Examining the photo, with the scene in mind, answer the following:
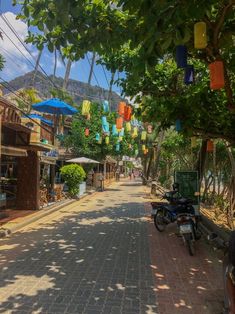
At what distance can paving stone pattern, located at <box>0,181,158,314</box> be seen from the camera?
5.45m

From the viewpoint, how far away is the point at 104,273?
6996 mm

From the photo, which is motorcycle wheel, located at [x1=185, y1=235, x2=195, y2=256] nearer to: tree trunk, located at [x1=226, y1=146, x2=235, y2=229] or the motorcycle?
the motorcycle

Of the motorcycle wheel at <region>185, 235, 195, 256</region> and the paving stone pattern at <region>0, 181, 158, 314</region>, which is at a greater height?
the motorcycle wheel at <region>185, 235, 195, 256</region>

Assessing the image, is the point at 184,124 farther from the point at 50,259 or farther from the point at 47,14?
the point at 47,14

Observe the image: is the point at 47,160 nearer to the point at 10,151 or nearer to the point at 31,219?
the point at 31,219

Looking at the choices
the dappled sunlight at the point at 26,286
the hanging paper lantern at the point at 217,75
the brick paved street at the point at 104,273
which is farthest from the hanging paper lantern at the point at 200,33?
the dappled sunlight at the point at 26,286

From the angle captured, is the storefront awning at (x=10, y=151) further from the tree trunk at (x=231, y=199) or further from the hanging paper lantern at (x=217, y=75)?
the hanging paper lantern at (x=217, y=75)

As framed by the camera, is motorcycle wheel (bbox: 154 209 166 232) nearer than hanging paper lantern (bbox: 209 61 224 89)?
No

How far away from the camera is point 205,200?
70.3ft

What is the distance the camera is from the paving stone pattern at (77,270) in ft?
17.9

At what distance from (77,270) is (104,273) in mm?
505

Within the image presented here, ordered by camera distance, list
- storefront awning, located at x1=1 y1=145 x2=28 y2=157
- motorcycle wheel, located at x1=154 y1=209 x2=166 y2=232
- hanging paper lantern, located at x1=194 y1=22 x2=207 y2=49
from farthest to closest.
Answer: storefront awning, located at x1=1 y1=145 x2=28 y2=157 < motorcycle wheel, located at x1=154 y1=209 x2=166 y2=232 < hanging paper lantern, located at x1=194 y1=22 x2=207 y2=49

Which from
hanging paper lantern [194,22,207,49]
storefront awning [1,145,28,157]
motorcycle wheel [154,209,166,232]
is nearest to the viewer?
hanging paper lantern [194,22,207,49]

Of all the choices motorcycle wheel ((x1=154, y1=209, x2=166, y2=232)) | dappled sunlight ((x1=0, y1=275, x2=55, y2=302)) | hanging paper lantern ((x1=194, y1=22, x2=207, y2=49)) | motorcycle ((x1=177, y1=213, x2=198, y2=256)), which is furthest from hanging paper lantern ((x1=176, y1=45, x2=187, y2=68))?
motorcycle wheel ((x1=154, y1=209, x2=166, y2=232))
